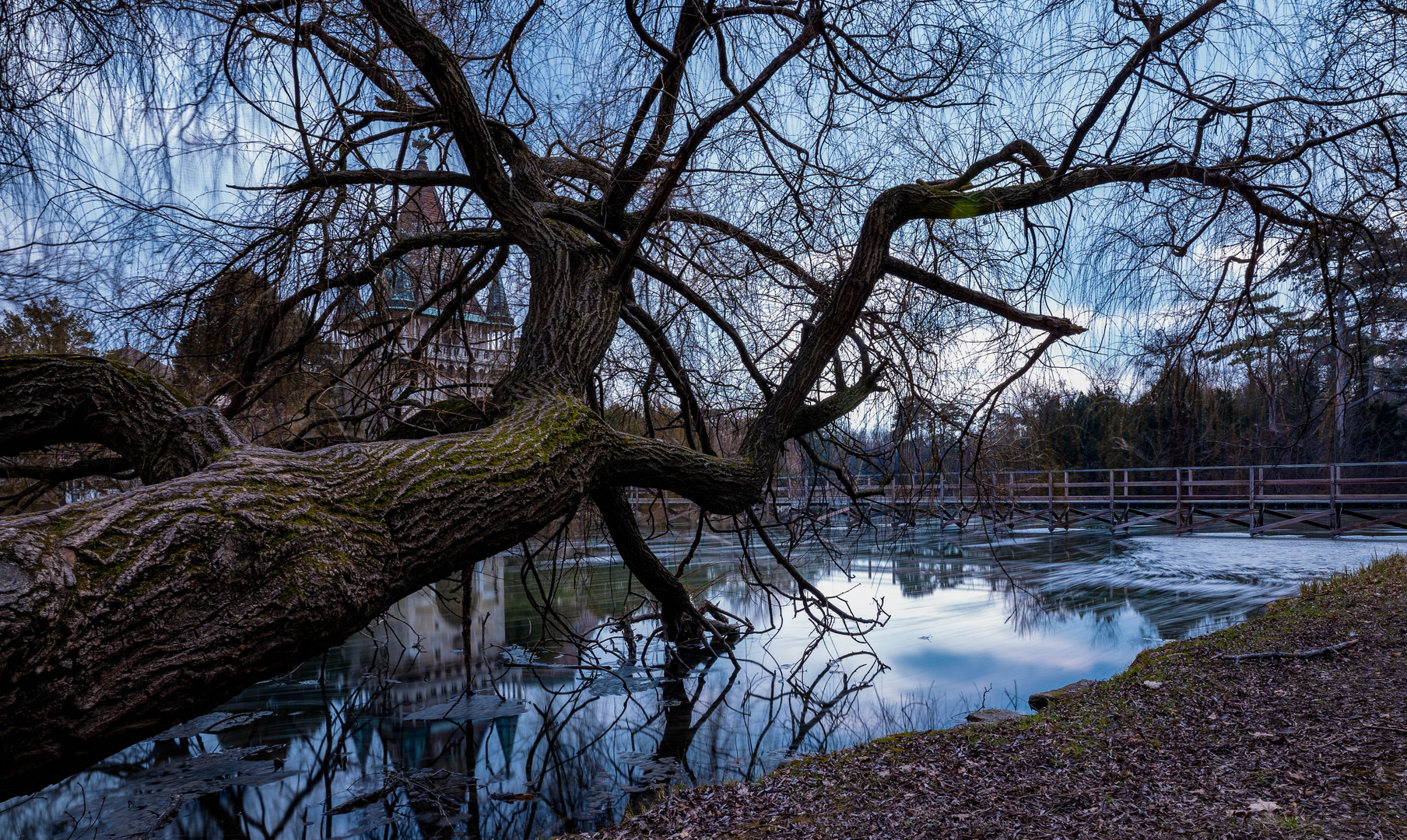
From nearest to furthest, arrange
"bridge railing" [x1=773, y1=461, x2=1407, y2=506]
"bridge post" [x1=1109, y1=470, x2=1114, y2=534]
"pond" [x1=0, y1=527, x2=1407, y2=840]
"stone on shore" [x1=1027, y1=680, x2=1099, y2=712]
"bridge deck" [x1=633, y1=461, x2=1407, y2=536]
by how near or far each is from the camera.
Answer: "pond" [x1=0, y1=527, x2=1407, y2=840] → "stone on shore" [x1=1027, y1=680, x2=1099, y2=712] → "bridge railing" [x1=773, y1=461, x2=1407, y2=506] → "bridge deck" [x1=633, y1=461, x2=1407, y2=536] → "bridge post" [x1=1109, y1=470, x2=1114, y2=534]

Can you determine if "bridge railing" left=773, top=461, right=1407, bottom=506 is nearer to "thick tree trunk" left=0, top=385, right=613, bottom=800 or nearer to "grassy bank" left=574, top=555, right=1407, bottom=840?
"grassy bank" left=574, top=555, right=1407, bottom=840

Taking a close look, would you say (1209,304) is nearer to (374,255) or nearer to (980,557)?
(374,255)

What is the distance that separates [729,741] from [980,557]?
10.3 meters

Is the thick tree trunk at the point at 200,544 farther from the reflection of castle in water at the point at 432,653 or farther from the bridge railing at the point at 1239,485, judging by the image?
the bridge railing at the point at 1239,485

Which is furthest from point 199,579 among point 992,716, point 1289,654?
point 1289,654

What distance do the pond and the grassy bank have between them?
79 centimetres

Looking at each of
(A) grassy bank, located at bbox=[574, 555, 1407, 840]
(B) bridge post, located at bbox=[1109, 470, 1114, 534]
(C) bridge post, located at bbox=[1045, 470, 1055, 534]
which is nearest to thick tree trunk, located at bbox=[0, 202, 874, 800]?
(A) grassy bank, located at bbox=[574, 555, 1407, 840]

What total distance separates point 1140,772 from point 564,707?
3.85 meters

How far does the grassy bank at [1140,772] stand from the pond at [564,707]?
31.1 inches

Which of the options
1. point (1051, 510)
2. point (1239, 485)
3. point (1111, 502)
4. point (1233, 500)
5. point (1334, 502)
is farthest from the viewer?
point (1111, 502)

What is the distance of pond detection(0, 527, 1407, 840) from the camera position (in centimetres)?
395

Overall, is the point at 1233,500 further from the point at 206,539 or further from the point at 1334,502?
the point at 206,539

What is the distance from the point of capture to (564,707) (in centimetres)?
566

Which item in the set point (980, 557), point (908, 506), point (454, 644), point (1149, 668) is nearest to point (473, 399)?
point (908, 506)
